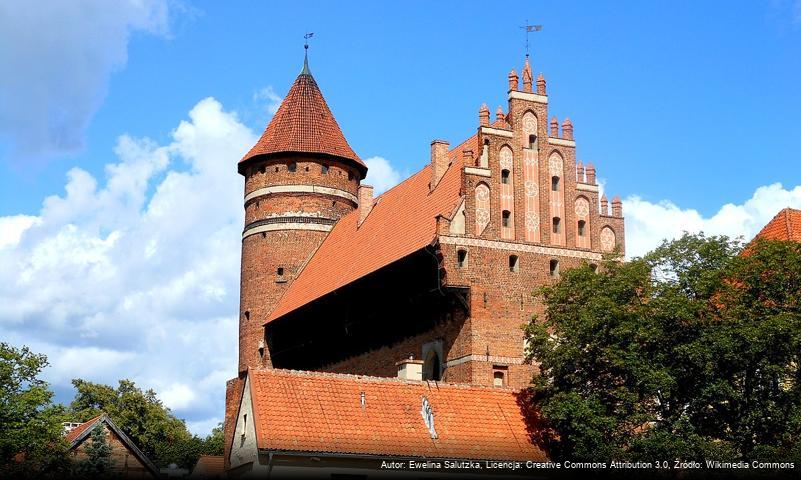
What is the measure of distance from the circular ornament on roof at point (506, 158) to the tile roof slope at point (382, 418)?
24.5 feet

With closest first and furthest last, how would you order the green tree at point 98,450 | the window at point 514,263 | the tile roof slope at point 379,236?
the window at point 514,263
the tile roof slope at point 379,236
the green tree at point 98,450

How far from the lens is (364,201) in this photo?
42.6 m

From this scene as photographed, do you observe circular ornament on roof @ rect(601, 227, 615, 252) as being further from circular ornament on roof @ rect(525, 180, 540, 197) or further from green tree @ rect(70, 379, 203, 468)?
green tree @ rect(70, 379, 203, 468)

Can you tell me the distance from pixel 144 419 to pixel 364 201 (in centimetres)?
2359

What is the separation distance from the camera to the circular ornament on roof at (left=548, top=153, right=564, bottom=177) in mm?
34406

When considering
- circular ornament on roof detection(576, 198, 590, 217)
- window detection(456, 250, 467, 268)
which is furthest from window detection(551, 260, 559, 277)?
window detection(456, 250, 467, 268)

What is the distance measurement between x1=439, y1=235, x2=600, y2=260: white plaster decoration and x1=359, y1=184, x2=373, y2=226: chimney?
10309 mm

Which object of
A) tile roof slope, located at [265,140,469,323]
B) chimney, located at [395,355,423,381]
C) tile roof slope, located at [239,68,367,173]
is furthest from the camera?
tile roof slope, located at [239,68,367,173]

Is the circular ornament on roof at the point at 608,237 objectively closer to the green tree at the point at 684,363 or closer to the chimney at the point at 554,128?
the chimney at the point at 554,128

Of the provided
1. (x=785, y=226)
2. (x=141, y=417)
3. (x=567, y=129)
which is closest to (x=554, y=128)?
(x=567, y=129)

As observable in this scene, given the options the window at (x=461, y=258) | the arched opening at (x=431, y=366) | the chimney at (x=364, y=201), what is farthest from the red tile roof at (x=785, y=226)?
Result: the chimney at (x=364, y=201)

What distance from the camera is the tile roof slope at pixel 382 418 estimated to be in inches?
997

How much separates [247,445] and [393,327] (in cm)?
1000

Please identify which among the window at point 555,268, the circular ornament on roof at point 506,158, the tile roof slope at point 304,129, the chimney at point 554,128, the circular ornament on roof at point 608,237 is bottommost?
the window at point 555,268
